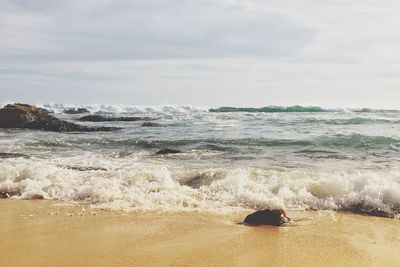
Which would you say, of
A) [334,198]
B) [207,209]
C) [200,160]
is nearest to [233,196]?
[207,209]

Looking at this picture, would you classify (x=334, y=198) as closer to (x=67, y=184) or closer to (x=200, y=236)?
(x=200, y=236)

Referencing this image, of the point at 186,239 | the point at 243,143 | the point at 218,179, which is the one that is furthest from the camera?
the point at 243,143

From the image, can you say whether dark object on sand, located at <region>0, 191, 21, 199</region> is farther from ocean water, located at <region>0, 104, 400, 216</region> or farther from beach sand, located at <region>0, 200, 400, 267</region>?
beach sand, located at <region>0, 200, 400, 267</region>

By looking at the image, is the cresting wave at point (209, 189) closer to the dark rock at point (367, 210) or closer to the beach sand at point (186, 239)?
the dark rock at point (367, 210)

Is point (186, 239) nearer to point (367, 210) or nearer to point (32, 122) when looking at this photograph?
point (367, 210)

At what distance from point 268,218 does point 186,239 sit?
1005mm

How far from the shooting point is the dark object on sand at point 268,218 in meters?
5.08

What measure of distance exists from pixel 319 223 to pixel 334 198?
115cm

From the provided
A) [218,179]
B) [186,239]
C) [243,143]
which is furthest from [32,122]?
[186,239]

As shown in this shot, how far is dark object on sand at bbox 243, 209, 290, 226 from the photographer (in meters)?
5.08

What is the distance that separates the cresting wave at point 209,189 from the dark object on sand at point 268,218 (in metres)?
0.75

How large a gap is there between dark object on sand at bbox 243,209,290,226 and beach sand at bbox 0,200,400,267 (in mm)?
120

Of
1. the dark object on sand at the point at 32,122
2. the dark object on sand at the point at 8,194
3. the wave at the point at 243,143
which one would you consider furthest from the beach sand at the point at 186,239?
the dark object on sand at the point at 32,122

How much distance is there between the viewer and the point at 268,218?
5113mm
